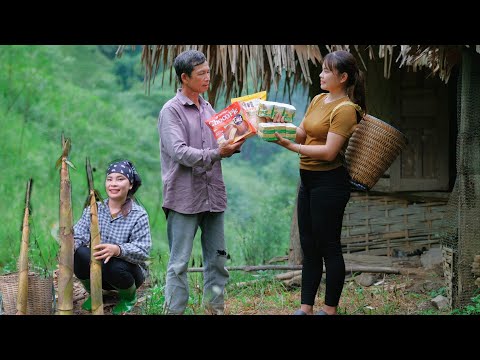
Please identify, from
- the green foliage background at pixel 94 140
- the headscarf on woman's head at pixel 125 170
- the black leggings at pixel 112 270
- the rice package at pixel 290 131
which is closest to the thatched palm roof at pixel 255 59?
the headscarf on woman's head at pixel 125 170

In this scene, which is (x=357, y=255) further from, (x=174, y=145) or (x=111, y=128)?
(x=111, y=128)

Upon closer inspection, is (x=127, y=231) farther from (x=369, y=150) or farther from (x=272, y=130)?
(x=369, y=150)

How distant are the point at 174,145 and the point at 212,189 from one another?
401 mm

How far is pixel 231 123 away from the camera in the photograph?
4.80 m

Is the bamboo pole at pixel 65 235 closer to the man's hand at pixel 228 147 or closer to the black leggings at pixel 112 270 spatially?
the black leggings at pixel 112 270

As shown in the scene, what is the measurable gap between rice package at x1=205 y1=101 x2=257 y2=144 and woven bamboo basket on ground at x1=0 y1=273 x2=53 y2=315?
146 cm

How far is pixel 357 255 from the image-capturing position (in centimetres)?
809

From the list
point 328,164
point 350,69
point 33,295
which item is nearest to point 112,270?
point 33,295

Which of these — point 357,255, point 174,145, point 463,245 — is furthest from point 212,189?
point 357,255

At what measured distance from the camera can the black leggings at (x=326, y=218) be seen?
15.8 ft

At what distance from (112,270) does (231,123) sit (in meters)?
→ 1.23

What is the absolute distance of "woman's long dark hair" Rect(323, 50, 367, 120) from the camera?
189 inches

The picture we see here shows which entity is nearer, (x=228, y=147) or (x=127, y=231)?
(x=228, y=147)

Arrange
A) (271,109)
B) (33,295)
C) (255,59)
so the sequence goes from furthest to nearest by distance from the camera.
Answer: (255,59) < (33,295) < (271,109)
